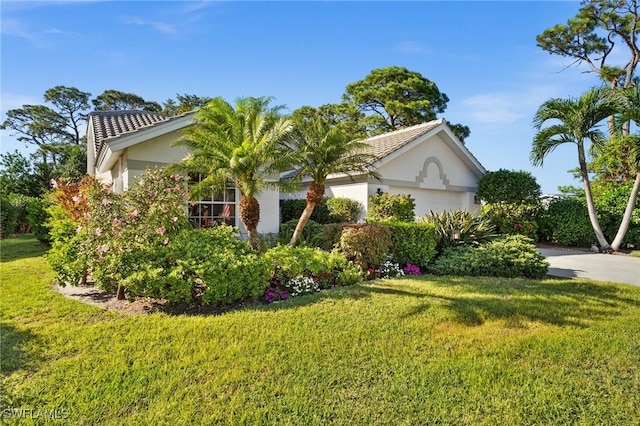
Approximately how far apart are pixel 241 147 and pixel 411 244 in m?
5.59

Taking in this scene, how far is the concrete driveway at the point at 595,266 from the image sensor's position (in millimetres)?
9422

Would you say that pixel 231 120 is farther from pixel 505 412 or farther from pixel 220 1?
pixel 505 412

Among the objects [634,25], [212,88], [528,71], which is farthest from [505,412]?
[634,25]

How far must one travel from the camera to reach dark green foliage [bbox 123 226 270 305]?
6.08 metres

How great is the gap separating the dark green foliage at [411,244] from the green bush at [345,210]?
5570 mm

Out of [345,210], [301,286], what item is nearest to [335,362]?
[301,286]

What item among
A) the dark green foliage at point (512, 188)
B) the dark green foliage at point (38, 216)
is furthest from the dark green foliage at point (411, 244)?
the dark green foliage at point (38, 216)

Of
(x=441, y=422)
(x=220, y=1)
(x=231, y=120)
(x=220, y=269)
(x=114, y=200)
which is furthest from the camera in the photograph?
(x=231, y=120)

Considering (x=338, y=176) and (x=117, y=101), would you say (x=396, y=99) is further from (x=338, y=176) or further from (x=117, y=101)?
(x=117, y=101)

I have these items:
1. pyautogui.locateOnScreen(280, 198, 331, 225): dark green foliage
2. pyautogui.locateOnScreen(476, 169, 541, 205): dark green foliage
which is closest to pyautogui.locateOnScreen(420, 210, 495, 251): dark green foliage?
pyautogui.locateOnScreen(280, 198, 331, 225): dark green foliage

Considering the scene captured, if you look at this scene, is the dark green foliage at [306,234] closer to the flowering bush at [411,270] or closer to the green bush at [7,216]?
the flowering bush at [411,270]

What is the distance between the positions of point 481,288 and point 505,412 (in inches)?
180

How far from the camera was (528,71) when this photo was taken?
40.0 feet

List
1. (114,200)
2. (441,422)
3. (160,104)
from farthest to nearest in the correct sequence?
(160,104) < (114,200) < (441,422)
